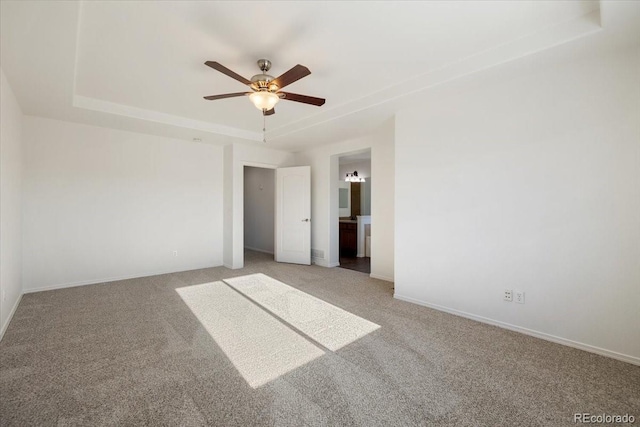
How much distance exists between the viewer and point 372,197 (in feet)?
15.6

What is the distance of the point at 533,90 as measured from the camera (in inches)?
101

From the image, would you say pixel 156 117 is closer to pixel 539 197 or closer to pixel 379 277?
pixel 379 277

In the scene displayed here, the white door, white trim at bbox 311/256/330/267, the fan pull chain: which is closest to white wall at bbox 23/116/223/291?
the fan pull chain

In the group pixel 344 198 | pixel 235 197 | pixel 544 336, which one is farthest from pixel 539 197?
pixel 344 198

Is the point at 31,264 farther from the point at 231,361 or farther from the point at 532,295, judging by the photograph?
the point at 532,295

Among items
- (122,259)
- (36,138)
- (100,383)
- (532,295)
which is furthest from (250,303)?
(36,138)

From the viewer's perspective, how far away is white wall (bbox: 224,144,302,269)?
207 inches

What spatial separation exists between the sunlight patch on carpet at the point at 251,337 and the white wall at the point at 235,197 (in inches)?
64.8

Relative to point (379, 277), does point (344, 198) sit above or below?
above

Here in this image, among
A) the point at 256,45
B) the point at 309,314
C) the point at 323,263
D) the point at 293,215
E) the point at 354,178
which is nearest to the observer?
the point at 256,45

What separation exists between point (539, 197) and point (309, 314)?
100 inches

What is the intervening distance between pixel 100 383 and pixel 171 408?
2.12 ft

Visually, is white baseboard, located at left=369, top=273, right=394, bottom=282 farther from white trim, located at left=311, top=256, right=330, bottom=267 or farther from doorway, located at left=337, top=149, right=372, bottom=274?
doorway, located at left=337, top=149, right=372, bottom=274

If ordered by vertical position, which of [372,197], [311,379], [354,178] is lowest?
[311,379]
